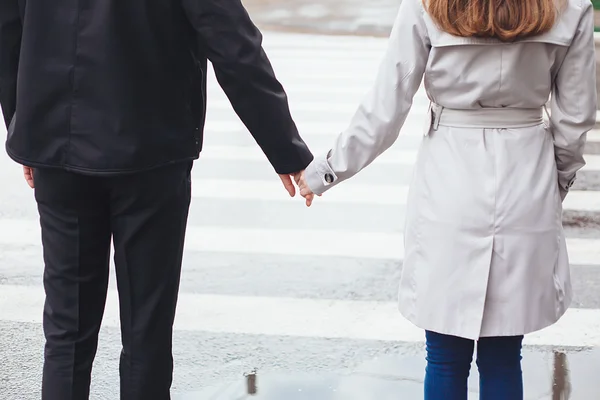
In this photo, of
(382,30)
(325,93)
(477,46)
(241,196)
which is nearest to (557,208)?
(477,46)

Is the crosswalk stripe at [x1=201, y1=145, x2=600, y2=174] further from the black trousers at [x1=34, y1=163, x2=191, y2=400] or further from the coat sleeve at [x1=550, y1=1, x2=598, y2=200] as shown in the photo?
the black trousers at [x1=34, y1=163, x2=191, y2=400]

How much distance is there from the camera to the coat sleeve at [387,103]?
3016 mm

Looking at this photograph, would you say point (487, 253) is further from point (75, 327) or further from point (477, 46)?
point (75, 327)

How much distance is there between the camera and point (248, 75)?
2.99 m

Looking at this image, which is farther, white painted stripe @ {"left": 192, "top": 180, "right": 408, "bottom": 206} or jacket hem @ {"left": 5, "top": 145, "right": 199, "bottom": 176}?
white painted stripe @ {"left": 192, "top": 180, "right": 408, "bottom": 206}

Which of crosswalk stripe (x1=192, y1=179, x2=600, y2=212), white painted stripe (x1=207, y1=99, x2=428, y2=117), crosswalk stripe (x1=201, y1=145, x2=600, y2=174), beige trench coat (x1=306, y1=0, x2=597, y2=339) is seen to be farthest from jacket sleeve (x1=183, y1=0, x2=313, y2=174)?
white painted stripe (x1=207, y1=99, x2=428, y2=117)

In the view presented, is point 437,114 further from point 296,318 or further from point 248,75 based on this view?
point 296,318

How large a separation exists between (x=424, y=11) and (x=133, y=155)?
927 millimetres

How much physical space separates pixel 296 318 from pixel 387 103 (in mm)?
2163

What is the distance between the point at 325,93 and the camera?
11430mm

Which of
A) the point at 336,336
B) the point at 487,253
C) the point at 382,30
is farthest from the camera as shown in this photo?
the point at 382,30

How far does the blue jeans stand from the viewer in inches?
127

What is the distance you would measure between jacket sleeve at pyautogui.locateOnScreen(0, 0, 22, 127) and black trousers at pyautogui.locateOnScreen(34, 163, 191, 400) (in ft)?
0.96

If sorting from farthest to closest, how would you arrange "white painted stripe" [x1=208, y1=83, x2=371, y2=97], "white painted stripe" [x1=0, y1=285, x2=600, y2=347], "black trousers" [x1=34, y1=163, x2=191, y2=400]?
"white painted stripe" [x1=208, y1=83, x2=371, y2=97] < "white painted stripe" [x1=0, y1=285, x2=600, y2=347] < "black trousers" [x1=34, y1=163, x2=191, y2=400]
